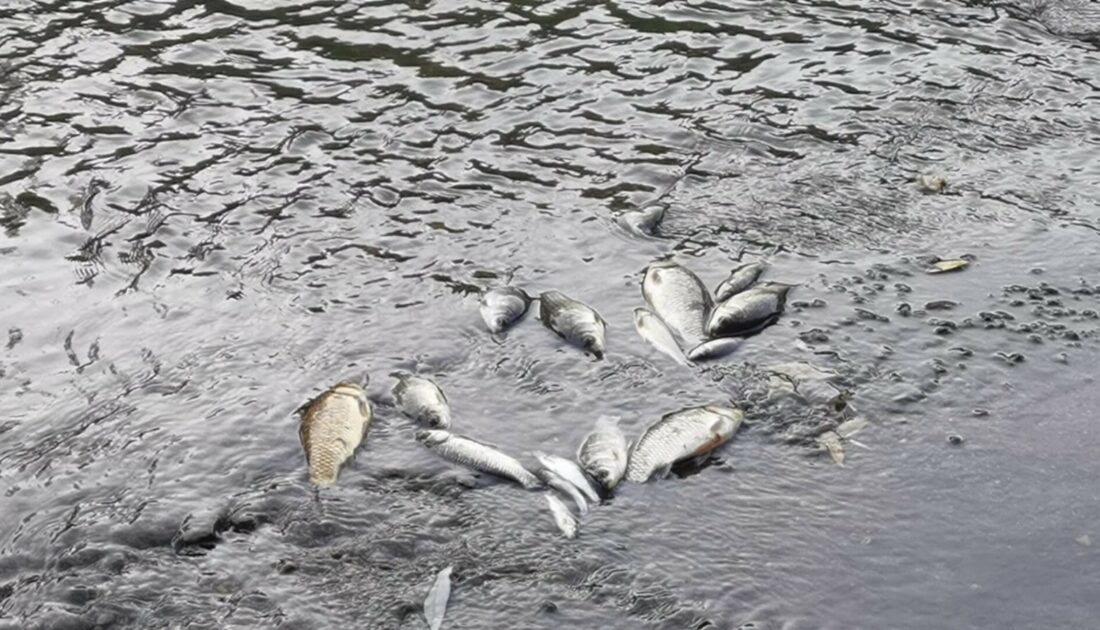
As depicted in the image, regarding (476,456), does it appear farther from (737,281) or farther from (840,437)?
(737,281)

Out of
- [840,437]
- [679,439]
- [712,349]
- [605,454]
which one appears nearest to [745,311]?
[712,349]

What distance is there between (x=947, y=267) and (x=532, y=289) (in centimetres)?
225

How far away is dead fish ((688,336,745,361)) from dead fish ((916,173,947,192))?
218cm

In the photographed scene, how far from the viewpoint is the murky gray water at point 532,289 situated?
522 centimetres

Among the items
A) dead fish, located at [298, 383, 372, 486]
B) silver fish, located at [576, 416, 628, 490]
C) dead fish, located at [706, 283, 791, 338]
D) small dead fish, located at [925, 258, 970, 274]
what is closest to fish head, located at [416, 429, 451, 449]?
dead fish, located at [298, 383, 372, 486]

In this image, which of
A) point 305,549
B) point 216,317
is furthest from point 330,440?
point 216,317

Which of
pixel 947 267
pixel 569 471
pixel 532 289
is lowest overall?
pixel 532 289

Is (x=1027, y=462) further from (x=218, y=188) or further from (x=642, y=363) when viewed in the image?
(x=218, y=188)

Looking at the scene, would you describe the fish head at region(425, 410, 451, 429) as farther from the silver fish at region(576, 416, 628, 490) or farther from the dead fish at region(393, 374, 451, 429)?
the silver fish at region(576, 416, 628, 490)

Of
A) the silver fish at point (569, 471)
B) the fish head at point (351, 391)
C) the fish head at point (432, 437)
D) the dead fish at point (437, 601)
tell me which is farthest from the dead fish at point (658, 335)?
the dead fish at point (437, 601)

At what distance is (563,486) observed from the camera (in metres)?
5.62

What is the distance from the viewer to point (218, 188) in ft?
27.3

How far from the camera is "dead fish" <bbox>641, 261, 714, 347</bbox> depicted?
6734 millimetres

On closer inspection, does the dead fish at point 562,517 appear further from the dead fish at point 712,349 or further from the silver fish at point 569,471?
the dead fish at point 712,349
